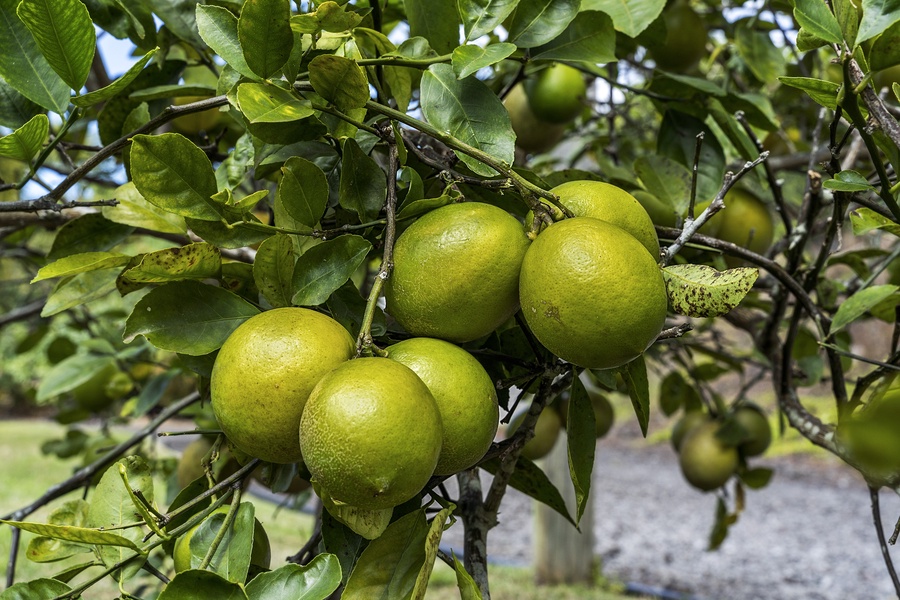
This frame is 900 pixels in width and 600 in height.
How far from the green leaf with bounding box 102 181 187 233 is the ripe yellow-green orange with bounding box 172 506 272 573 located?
0.86 feet

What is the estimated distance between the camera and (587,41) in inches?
29.6

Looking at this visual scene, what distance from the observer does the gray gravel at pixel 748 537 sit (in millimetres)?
3887

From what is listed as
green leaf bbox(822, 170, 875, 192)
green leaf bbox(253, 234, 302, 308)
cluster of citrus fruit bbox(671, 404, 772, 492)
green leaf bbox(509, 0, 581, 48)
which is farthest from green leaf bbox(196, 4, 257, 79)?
cluster of citrus fruit bbox(671, 404, 772, 492)

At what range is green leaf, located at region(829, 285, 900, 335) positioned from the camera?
2.30 feet

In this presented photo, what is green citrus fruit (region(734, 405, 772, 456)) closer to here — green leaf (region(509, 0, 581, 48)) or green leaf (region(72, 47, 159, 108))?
green leaf (region(509, 0, 581, 48))

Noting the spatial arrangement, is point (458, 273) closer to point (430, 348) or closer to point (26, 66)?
point (430, 348)

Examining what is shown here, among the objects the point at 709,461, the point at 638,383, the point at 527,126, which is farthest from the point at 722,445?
the point at 638,383

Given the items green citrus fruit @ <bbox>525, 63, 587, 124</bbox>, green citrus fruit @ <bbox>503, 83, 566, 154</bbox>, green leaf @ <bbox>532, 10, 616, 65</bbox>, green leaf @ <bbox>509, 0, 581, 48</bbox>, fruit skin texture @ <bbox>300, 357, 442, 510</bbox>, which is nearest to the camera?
fruit skin texture @ <bbox>300, 357, 442, 510</bbox>

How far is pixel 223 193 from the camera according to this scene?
524 millimetres

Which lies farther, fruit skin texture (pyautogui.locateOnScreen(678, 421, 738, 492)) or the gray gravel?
the gray gravel

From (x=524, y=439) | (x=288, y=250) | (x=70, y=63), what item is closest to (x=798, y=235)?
(x=524, y=439)

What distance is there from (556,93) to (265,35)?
2.36 ft

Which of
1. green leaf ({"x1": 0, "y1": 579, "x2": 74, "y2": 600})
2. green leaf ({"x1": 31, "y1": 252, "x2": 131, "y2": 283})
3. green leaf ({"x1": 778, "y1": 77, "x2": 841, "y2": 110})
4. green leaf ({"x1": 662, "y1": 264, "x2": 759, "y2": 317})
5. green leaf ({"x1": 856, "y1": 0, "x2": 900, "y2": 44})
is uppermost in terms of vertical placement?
green leaf ({"x1": 856, "y1": 0, "x2": 900, "y2": 44})

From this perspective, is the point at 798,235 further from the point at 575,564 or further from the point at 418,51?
the point at 575,564
